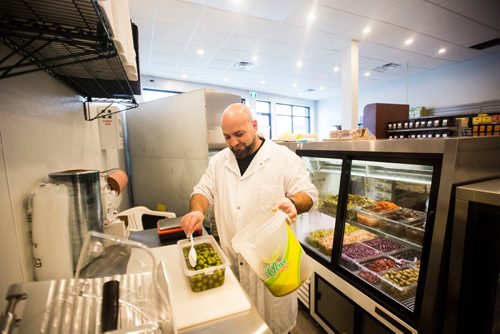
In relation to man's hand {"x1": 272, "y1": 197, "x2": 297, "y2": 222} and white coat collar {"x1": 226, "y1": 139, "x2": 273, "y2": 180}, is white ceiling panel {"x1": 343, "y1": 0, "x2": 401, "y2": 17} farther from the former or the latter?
man's hand {"x1": 272, "y1": 197, "x2": 297, "y2": 222}

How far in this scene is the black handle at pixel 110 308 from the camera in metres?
0.57

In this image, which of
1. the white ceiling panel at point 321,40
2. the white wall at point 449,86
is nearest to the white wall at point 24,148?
the white ceiling panel at point 321,40

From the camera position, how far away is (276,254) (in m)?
0.94

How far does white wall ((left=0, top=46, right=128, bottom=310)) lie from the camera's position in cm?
87

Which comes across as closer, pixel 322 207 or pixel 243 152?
pixel 243 152

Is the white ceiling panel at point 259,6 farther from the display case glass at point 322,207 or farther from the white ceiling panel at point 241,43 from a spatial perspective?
the display case glass at point 322,207

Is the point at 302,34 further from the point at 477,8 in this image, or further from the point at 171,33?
the point at 477,8

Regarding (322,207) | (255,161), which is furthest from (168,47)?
(322,207)

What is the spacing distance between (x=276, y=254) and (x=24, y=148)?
1175 millimetres

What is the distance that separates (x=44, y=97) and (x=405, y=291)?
2.43 m

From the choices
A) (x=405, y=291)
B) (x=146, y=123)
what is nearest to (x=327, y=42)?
(x=146, y=123)

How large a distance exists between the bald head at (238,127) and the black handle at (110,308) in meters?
1.09

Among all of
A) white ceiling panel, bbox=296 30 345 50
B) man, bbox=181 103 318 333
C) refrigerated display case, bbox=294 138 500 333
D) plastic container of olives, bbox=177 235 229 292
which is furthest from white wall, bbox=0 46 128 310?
white ceiling panel, bbox=296 30 345 50

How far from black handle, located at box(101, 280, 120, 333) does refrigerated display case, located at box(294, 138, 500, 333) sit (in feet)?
4.60
